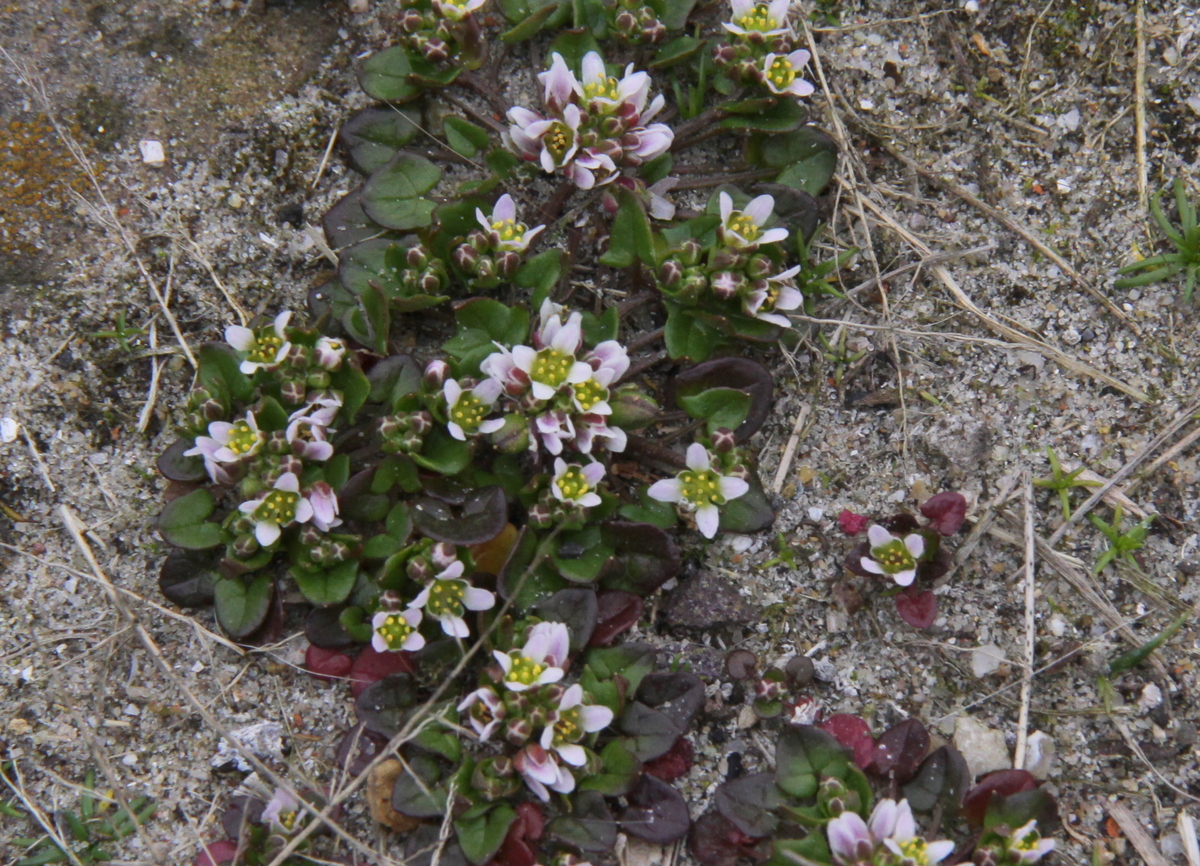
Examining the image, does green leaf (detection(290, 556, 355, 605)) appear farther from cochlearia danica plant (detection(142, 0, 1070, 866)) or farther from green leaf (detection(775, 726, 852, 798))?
green leaf (detection(775, 726, 852, 798))

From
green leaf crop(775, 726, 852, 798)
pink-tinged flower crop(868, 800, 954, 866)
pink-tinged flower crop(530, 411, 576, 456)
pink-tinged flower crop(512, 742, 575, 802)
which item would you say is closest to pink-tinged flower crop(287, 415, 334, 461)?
pink-tinged flower crop(530, 411, 576, 456)

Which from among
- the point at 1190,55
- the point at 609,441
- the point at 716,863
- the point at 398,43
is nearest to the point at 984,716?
the point at 716,863

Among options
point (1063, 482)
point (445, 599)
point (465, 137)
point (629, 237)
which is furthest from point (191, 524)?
point (1063, 482)

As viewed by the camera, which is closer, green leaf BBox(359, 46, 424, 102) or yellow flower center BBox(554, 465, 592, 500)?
yellow flower center BBox(554, 465, 592, 500)

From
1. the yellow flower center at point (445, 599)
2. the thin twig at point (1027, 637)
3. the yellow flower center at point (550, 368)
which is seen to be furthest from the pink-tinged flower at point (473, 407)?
the thin twig at point (1027, 637)

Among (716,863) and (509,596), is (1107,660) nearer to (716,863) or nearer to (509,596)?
(716,863)

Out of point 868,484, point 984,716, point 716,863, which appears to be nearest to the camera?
point 716,863
